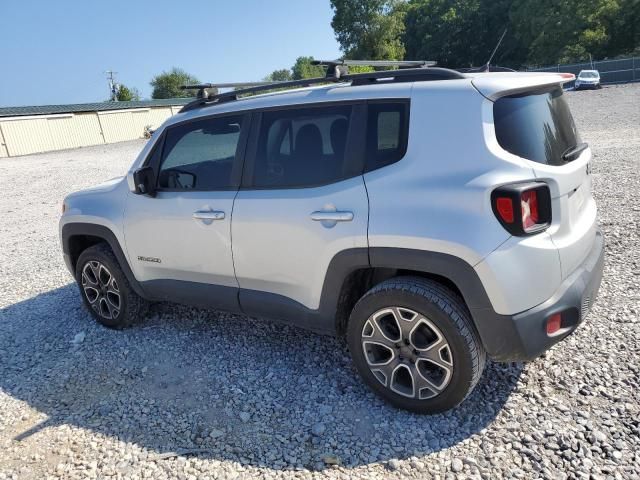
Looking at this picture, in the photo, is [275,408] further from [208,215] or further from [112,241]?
[112,241]

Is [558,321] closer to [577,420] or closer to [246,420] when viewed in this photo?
[577,420]

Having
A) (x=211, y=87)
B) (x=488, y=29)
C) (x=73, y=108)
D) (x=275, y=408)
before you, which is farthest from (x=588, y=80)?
(x=488, y=29)

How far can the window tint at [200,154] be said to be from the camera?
338 cm

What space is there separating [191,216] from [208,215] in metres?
0.18

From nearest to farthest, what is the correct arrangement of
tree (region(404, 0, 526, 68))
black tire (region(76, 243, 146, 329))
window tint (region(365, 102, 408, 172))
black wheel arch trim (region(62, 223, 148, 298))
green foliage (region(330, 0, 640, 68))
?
window tint (region(365, 102, 408, 172)), black wheel arch trim (region(62, 223, 148, 298)), black tire (region(76, 243, 146, 329)), green foliage (region(330, 0, 640, 68)), tree (region(404, 0, 526, 68))

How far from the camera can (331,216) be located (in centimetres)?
278

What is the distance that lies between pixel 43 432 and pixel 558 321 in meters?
3.09

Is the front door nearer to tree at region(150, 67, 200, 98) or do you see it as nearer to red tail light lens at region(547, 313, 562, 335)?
Answer: red tail light lens at region(547, 313, 562, 335)

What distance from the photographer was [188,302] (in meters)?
3.74

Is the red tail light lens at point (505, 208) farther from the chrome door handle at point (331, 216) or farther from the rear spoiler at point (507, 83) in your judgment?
the chrome door handle at point (331, 216)

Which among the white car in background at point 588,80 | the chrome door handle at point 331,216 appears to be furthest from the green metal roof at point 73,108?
the chrome door handle at point 331,216

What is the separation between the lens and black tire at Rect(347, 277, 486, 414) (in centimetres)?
255

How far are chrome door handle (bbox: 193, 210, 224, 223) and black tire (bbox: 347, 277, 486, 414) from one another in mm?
1145

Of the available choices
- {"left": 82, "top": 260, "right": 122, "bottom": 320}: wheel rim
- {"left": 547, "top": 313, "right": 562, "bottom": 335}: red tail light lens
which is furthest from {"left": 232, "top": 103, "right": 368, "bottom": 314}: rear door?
{"left": 82, "top": 260, "right": 122, "bottom": 320}: wheel rim
